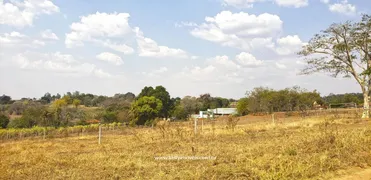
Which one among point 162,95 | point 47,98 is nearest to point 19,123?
point 162,95

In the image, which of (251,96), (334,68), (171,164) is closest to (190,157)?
(171,164)

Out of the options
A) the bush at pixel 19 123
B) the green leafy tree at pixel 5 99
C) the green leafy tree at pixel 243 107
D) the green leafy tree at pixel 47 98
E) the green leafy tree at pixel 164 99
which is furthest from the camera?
the green leafy tree at pixel 47 98

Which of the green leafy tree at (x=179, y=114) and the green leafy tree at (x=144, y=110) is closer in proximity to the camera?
the green leafy tree at (x=144, y=110)

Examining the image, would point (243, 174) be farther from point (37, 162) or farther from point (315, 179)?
point (37, 162)

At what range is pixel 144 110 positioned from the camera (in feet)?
141

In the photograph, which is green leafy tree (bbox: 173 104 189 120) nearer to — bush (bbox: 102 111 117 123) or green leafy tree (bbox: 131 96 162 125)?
green leafy tree (bbox: 131 96 162 125)

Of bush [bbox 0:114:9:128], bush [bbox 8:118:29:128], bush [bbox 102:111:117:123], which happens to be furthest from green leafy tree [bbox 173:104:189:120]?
bush [bbox 0:114:9:128]

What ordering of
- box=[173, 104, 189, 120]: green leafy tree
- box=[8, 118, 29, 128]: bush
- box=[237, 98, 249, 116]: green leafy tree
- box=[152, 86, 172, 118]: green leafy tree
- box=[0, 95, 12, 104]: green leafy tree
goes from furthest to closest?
box=[0, 95, 12, 104]: green leafy tree < box=[173, 104, 189, 120]: green leafy tree < box=[237, 98, 249, 116]: green leafy tree < box=[152, 86, 172, 118]: green leafy tree < box=[8, 118, 29, 128]: bush

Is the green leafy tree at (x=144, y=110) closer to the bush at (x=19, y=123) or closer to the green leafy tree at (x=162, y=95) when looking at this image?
the green leafy tree at (x=162, y=95)

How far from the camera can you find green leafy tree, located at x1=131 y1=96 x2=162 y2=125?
43.2 m

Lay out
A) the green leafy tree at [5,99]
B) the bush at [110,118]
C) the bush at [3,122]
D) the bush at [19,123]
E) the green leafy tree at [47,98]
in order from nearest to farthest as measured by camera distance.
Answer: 1. the bush at [3,122]
2. the bush at [19,123]
3. the bush at [110,118]
4. the green leafy tree at [5,99]
5. the green leafy tree at [47,98]

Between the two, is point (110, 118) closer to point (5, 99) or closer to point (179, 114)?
point (179, 114)

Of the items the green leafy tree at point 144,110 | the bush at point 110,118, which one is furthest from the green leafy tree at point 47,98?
the green leafy tree at point 144,110

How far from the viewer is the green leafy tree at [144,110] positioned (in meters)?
43.2
